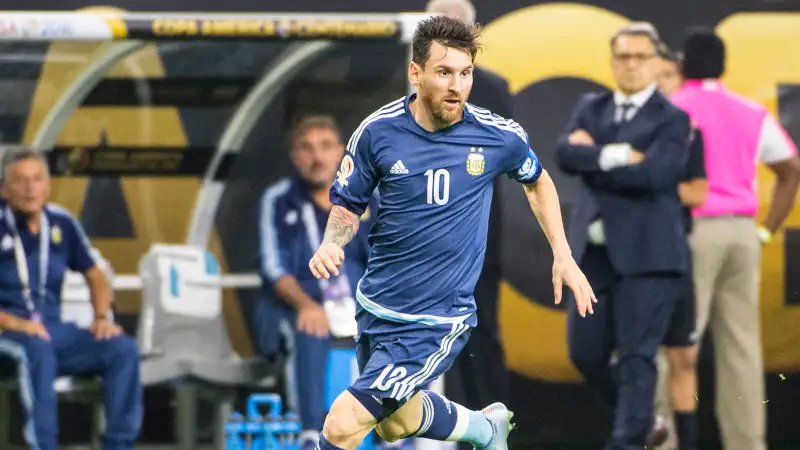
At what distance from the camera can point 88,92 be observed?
929cm

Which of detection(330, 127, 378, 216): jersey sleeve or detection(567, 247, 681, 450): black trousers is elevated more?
detection(330, 127, 378, 216): jersey sleeve

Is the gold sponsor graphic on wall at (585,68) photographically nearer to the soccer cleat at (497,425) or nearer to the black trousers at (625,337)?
the black trousers at (625,337)

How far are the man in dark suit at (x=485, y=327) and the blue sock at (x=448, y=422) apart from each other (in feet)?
6.21

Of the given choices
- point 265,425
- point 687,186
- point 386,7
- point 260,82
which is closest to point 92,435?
point 265,425

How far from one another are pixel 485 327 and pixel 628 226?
0.95 meters

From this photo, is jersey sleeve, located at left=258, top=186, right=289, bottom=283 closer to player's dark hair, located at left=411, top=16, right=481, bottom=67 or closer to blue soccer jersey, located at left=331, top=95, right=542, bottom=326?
blue soccer jersey, located at left=331, top=95, right=542, bottom=326

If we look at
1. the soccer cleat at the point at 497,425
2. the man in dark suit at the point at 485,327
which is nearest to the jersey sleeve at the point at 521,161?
the soccer cleat at the point at 497,425

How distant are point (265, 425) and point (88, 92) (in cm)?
213

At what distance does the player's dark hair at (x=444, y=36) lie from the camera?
6.22m

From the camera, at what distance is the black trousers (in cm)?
827

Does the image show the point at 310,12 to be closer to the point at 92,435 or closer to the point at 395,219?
the point at 92,435

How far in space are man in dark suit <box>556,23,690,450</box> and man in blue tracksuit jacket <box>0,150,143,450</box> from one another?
88.6 inches

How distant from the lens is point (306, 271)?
8.95 metres

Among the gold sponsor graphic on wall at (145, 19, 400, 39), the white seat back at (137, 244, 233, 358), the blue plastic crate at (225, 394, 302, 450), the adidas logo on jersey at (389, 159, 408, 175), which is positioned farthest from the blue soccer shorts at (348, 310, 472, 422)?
the white seat back at (137, 244, 233, 358)
